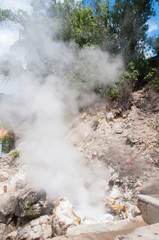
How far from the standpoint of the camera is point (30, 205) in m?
3.05

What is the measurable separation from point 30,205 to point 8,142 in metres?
4.92

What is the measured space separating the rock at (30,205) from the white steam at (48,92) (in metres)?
0.64

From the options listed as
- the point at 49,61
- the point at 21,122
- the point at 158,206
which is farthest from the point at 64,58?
the point at 158,206

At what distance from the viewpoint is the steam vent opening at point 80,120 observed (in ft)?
8.77

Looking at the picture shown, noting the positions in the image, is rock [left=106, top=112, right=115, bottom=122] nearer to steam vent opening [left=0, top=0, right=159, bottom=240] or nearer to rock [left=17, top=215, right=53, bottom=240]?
steam vent opening [left=0, top=0, right=159, bottom=240]

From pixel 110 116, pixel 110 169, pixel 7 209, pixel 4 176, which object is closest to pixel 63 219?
pixel 110 169

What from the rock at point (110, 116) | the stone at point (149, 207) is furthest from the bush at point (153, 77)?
the stone at point (149, 207)

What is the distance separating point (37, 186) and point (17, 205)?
491mm

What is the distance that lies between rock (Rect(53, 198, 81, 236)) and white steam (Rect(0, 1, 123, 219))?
1.33 metres

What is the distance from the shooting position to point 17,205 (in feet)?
10.6

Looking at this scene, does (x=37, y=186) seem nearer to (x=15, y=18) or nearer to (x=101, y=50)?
(x=101, y=50)

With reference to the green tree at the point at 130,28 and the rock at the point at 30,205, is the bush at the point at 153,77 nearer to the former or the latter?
the green tree at the point at 130,28

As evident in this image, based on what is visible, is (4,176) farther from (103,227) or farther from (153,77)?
(153,77)

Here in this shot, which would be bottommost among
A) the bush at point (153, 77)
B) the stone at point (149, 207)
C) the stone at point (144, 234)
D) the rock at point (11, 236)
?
the rock at point (11, 236)
